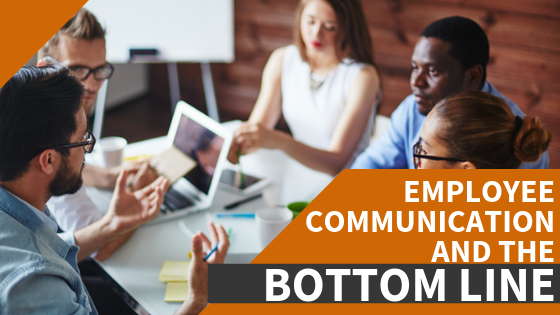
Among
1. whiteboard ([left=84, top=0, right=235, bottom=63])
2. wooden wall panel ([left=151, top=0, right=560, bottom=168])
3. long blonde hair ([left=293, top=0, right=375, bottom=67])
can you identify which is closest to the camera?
long blonde hair ([left=293, top=0, right=375, bottom=67])

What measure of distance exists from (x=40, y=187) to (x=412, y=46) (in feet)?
8.95

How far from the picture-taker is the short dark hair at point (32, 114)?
2.65 ft

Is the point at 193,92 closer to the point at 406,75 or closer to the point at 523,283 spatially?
the point at 406,75

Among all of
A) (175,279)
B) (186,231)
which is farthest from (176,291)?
(186,231)

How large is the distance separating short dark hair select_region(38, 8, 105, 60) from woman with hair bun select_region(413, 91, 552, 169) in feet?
3.61

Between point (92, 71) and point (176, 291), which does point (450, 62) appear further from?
point (92, 71)

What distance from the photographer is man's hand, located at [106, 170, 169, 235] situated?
1.13 meters

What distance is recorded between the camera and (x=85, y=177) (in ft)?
4.79

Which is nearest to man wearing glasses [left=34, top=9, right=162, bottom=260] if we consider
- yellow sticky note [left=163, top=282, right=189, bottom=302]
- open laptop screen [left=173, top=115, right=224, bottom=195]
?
open laptop screen [left=173, top=115, right=224, bottom=195]

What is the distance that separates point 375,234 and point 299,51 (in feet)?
3.68

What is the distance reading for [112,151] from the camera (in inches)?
60.0

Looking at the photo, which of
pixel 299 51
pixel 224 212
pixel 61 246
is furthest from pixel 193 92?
pixel 61 246

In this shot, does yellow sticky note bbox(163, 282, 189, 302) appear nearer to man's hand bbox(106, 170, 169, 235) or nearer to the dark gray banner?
the dark gray banner

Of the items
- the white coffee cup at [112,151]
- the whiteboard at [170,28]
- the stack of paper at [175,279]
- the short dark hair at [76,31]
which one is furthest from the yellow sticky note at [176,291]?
the whiteboard at [170,28]
